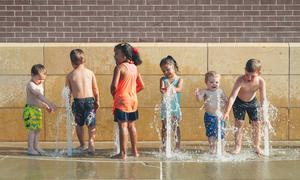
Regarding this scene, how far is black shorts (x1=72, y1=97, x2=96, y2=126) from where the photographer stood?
854 cm

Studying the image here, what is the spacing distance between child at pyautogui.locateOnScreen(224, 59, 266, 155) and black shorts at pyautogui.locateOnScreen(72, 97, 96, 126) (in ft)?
6.12

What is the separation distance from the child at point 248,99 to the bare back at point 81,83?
1907 millimetres

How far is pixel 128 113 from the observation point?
809cm

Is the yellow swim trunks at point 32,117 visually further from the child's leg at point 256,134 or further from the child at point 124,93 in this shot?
the child's leg at point 256,134

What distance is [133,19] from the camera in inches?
375

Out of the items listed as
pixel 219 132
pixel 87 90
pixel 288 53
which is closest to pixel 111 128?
pixel 87 90

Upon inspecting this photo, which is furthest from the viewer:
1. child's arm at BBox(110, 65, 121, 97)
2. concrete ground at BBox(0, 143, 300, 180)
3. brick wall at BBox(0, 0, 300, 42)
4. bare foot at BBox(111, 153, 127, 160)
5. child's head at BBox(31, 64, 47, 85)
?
brick wall at BBox(0, 0, 300, 42)

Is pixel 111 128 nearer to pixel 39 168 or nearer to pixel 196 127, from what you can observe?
pixel 196 127

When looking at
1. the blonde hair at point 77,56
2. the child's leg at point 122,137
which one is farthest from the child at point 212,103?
the blonde hair at point 77,56

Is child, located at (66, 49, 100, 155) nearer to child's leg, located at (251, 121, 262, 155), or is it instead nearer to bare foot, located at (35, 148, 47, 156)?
bare foot, located at (35, 148, 47, 156)

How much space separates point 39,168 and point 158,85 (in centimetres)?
262

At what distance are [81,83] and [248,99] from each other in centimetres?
224

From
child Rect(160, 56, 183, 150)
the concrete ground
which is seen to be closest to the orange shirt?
child Rect(160, 56, 183, 150)

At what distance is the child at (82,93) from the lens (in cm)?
855
